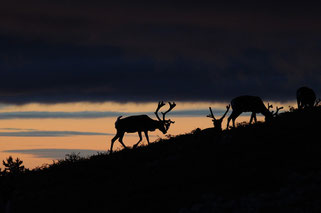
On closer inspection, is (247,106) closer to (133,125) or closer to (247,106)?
(247,106)

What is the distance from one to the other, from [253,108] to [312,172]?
1573 centimetres

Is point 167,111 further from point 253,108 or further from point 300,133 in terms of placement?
point 300,133

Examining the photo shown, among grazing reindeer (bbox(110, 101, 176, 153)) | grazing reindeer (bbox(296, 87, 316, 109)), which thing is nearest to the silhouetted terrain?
grazing reindeer (bbox(110, 101, 176, 153))

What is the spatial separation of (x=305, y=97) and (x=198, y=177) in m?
18.9

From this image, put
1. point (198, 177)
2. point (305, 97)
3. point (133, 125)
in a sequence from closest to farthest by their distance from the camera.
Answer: point (198, 177) → point (133, 125) → point (305, 97)

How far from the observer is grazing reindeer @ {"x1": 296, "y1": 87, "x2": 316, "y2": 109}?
120ft

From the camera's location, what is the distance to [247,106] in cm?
3331

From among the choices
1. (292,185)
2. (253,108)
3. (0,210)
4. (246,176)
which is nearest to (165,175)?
(246,176)

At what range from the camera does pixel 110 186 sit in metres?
22.4

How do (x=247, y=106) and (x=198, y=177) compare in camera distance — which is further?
(x=247, y=106)

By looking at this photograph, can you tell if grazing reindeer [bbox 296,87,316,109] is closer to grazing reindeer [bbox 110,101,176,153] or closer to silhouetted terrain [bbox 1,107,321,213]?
silhouetted terrain [bbox 1,107,321,213]

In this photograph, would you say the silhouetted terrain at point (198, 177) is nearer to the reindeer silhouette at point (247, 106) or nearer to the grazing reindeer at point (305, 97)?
the reindeer silhouette at point (247, 106)

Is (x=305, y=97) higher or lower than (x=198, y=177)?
higher

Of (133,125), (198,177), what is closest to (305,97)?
(133,125)
